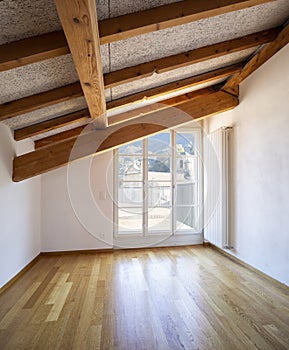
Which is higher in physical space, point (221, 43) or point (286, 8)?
point (286, 8)

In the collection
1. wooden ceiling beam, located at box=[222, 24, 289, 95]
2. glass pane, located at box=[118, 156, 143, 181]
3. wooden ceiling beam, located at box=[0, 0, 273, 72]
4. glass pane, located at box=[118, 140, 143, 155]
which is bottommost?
glass pane, located at box=[118, 156, 143, 181]

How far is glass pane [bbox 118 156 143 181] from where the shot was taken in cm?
440

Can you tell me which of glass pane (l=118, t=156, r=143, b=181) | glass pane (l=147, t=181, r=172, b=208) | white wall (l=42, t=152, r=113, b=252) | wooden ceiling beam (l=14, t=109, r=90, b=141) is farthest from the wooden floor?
wooden ceiling beam (l=14, t=109, r=90, b=141)

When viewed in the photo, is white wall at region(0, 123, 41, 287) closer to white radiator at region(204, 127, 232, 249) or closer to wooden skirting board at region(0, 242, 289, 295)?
wooden skirting board at region(0, 242, 289, 295)

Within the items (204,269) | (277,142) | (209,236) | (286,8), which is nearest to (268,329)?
(204,269)

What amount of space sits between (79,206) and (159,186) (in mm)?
1444

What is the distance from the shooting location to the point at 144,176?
176 inches

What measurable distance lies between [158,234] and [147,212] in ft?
1.47

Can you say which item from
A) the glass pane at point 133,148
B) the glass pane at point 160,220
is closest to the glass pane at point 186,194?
the glass pane at point 160,220

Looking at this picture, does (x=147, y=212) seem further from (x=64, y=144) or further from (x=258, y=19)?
(x=258, y=19)

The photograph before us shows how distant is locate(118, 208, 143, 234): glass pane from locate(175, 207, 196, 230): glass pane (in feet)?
2.29

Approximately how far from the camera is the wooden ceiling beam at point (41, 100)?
2135 millimetres

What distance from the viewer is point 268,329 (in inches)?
76.0

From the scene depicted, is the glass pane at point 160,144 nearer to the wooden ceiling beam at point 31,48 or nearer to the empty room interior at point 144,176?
the empty room interior at point 144,176
